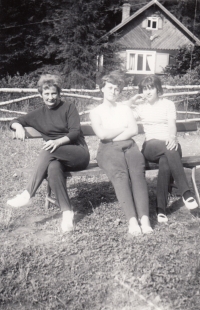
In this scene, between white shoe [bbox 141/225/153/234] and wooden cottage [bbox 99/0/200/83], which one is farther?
wooden cottage [bbox 99/0/200/83]

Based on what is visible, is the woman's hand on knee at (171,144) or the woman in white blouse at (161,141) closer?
the woman in white blouse at (161,141)

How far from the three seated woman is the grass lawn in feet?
0.75

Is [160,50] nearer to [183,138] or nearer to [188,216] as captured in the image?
[183,138]

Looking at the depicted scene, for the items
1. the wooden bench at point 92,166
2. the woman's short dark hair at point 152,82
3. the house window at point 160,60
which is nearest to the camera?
the wooden bench at point 92,166

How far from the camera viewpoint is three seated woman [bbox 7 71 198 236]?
398cm

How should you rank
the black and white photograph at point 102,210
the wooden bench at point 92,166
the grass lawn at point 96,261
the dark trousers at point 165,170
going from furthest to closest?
the wooden bench at point 92,166 < the dark trousers at point 165,170 < the black and white photograph at point 102,210 < the grass lawn at point 96,261

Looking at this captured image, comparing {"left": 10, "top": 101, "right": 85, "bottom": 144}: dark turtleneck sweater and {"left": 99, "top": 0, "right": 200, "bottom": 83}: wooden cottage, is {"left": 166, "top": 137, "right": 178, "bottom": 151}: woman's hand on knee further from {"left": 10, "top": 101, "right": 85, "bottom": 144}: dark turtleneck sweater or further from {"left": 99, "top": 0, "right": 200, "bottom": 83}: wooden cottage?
{"left": 99, "top": 0, "right": 200, "bottom": 83}: wooden cottage

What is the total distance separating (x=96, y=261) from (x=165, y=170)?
1.41 metres

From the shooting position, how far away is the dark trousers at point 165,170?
4168mm

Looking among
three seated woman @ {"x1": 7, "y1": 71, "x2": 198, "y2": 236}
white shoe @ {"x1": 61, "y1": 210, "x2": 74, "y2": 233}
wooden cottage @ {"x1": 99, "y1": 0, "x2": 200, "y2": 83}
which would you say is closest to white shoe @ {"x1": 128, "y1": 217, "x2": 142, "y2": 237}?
three seated woman @ {"x1": 7, "y1": 71, "x2": 198, "y2": 236}

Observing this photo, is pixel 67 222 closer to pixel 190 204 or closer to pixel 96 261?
pixel 96 261

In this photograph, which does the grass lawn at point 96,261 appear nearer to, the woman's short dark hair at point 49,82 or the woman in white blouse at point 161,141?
the woman in white blouse at point 161,141

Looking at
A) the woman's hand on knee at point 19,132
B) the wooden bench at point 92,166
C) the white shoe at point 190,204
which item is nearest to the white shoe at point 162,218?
the white shoe at point 190,204

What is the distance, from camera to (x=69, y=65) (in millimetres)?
24156
